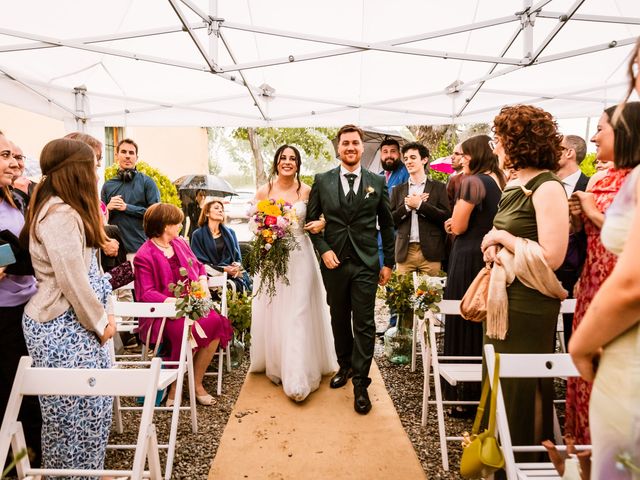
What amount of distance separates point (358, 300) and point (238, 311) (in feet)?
5.26

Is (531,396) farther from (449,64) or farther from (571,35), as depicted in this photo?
(449,64)

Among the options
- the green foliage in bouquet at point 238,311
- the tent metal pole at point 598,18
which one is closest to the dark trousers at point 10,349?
the green foliage in bouquet at point 238,311

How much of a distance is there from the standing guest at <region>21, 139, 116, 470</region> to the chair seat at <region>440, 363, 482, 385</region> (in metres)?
2.32

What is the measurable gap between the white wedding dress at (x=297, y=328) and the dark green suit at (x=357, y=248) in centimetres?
32

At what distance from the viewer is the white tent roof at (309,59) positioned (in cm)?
530

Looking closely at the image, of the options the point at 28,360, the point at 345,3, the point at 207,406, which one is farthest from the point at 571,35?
the point at 28,360

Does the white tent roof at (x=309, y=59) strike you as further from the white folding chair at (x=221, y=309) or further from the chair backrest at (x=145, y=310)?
the chair backrest at (x=145, y=310)

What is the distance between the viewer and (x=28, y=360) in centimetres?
209

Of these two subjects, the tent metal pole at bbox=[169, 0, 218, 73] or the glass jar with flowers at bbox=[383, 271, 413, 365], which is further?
the glass jar with flowers at bbox=[383, 271, 413, 365]

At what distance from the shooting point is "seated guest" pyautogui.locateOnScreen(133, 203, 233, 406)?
423 centimetres

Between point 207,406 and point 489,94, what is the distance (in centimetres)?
640

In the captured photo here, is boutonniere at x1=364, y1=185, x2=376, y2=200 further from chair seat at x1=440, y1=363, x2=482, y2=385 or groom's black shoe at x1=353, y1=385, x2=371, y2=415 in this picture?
groom's black shoe at x1=353, y1=385, x2=371, y2=415

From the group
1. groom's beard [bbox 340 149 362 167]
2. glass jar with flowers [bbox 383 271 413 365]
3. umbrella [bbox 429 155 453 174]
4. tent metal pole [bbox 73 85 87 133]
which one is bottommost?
glass jar with flowers [bbox 383 271 413 365]

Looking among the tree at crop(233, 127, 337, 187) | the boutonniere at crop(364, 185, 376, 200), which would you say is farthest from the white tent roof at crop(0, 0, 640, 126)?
the tree at crop(233, 127, 337, 187)
